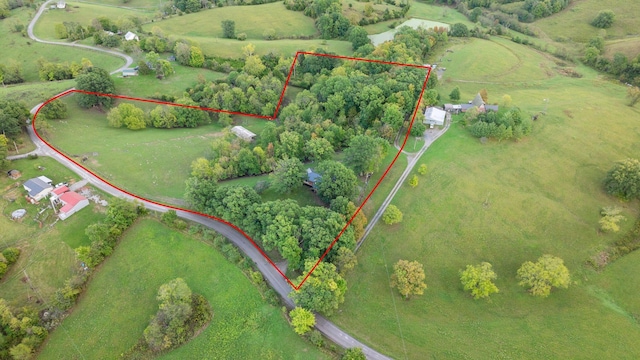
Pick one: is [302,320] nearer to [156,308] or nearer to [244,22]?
[156,308]

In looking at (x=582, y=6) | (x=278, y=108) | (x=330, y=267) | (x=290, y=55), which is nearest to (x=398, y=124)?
(x=278, y=108)

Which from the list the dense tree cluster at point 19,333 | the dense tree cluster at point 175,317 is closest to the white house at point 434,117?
the dense tree cluster at point 175,317

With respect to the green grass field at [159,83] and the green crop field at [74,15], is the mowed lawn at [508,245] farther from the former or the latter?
the green crop field at [74,15]

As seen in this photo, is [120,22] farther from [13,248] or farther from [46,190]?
[13,248]

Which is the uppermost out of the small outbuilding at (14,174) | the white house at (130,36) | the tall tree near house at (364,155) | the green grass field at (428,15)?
the green grass field at (428,15)

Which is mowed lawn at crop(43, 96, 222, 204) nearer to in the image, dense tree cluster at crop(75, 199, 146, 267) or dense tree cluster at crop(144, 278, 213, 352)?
dense tree cluster at crop(75, 199, 146, 267)

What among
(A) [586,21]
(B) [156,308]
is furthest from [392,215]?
(A) [586,21]
